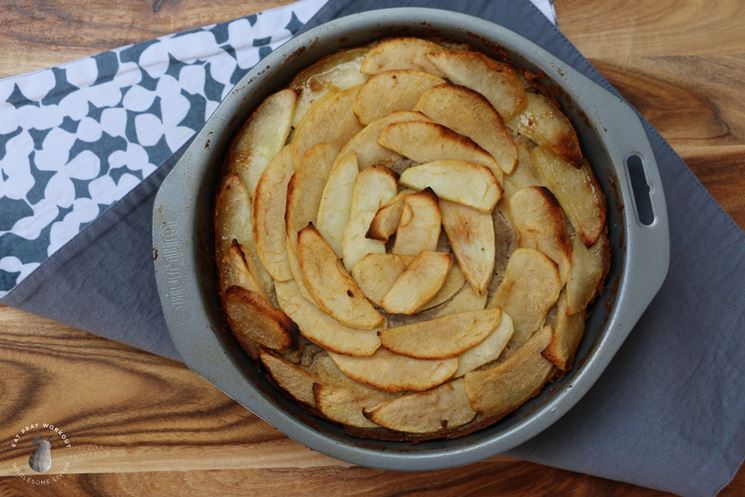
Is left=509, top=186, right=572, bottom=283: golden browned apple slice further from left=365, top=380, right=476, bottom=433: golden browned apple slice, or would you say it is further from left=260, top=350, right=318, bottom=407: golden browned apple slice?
left=260, top=350, right=318, bottom=407: golden browned apple slice

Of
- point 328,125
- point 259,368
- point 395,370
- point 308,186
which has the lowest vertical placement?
point 395,370

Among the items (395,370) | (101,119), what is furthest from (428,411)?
(101,119)

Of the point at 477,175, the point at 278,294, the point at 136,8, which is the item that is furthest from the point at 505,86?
the point at 136,8

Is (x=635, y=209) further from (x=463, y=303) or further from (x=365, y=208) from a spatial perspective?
(x=365, y=208)

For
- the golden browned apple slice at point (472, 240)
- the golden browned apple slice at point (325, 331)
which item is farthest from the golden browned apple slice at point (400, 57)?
the golden browned apple slice at point (325, 331)

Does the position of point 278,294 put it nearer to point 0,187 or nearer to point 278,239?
point 278,239

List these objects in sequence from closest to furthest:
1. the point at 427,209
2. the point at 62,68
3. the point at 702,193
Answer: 1. the point at 427,209
2. the point at 702,193
3. the point at 62,68
